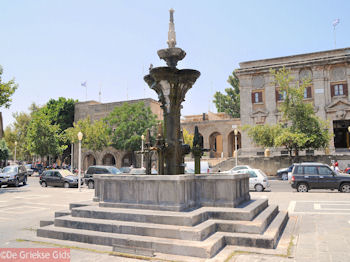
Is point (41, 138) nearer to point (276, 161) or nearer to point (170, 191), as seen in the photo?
point (276, 161)

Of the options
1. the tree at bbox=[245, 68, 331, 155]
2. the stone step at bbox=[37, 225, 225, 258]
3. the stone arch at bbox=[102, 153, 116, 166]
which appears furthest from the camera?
the stone arch at bbox=[102, 153, 116, 166]

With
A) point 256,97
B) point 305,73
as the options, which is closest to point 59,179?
point 256,97

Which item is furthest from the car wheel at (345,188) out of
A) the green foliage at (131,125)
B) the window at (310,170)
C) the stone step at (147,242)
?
the green foliage at (131,125)

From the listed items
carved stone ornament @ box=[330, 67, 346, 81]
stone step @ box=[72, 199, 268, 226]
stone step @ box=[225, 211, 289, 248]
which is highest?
carved stone ornament @ box=[330, 67, 346, 81]

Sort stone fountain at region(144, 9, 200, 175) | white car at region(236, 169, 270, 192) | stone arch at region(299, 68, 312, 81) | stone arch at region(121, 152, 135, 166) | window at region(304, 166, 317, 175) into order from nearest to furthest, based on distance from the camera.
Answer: stone fountain at region(144, 9, 200, 175), window at region(304, 166, 317, 175), white car at region(236, 169, 270, 192), stone arch at region(299, 68, 312, 81), stone arch at region(121, 152, 135, 166)

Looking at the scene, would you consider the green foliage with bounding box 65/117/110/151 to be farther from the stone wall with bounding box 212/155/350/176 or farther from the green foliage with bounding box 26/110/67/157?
the stone wall with bounding box 212/155/350/176

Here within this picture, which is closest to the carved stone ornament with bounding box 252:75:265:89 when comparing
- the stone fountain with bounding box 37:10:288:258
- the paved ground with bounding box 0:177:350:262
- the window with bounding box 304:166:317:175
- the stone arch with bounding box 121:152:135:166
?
the stone arch with bounding box 121:152:135:166

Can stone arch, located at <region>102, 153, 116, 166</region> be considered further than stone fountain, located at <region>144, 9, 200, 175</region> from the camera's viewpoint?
Yes

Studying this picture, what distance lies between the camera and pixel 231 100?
55.6 meters

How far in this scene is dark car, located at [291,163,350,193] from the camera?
16656 mm

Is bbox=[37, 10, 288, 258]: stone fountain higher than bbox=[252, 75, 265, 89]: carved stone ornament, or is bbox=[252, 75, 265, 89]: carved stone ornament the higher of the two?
bbox=[252, 75, 265, 89]: carved stone ornament

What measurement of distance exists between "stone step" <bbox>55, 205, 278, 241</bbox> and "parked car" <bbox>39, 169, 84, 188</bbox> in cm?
1633

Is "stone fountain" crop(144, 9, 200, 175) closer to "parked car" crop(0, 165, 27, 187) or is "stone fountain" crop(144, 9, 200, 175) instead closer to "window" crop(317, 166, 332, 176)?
"window" crop(317, 166, 332, 176)

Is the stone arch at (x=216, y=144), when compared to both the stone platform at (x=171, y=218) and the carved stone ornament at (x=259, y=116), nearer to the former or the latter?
the carved stone ornament at (x=259, y=116)
